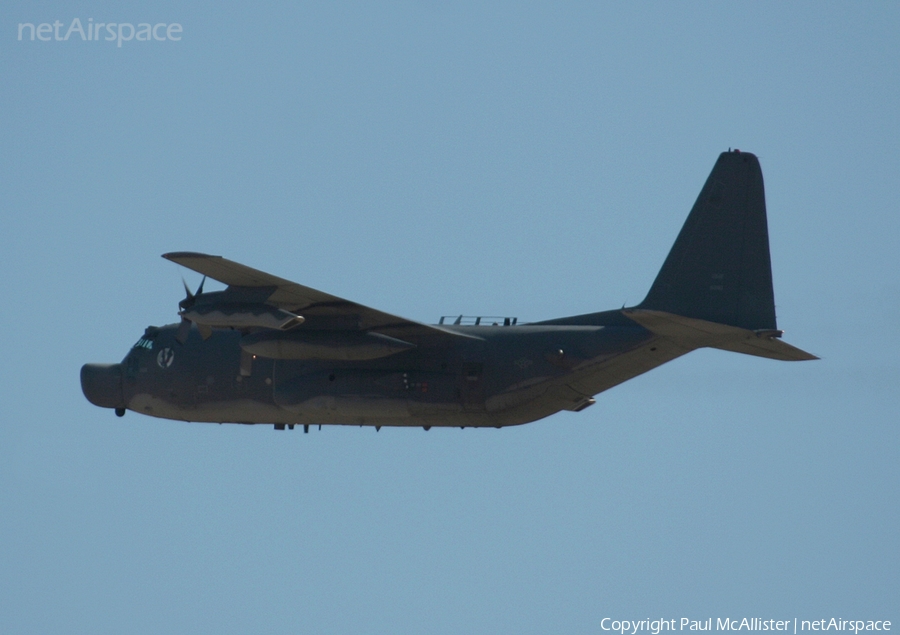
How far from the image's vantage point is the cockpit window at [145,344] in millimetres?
33375

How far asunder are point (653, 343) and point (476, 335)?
12.1 feet

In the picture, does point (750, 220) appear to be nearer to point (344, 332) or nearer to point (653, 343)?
point (653, 343)

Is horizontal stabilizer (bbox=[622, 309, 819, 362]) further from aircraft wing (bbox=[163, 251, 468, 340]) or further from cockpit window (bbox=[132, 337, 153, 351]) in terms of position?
cockpit window (bbox=[132, 337, 153, 351])

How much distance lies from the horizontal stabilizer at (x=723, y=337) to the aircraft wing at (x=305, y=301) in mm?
4611

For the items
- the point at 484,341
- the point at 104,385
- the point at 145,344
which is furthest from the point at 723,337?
the point at 104,385

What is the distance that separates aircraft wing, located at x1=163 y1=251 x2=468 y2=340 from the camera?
2844 cm

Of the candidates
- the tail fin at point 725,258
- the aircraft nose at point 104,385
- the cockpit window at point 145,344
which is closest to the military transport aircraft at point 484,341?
the tail fin at point 725,258

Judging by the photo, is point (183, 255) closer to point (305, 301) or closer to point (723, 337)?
point (305, 301)

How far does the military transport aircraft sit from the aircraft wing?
Result: 0.03m

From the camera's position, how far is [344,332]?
30516 millimetres

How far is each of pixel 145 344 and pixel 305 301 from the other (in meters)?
5.53

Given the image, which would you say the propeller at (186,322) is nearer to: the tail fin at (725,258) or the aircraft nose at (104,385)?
the aircraft nose at (104,385)

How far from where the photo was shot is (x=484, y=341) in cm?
3058

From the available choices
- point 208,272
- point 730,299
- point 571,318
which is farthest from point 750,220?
point 208,272
